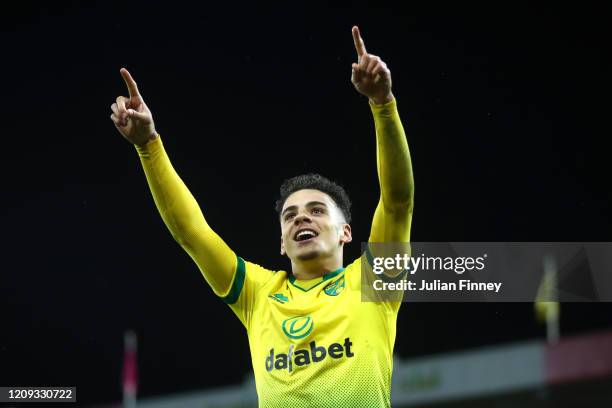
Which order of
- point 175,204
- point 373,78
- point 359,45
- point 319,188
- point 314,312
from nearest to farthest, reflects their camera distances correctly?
1. point 373,78
2. point 359,45
3. point 314,312
4. point 175,204
5. point 319,188

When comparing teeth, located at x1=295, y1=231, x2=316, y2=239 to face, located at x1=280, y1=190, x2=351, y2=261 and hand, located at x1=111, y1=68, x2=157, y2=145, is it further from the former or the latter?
hand, located at x1=111, y1=68, x2=157, y2=145

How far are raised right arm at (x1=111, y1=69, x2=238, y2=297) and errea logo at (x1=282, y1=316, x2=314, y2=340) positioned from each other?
458mm

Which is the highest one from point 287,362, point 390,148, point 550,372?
point 550,372

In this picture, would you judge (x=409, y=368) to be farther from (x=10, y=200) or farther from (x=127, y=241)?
(x=10, y=200)

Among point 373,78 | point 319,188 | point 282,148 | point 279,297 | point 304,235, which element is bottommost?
point 279,297

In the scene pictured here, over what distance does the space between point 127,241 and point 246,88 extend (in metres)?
4.44

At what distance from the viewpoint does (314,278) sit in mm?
4754

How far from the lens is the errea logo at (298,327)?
4.35m

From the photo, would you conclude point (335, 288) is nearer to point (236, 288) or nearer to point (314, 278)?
point (314, 278)

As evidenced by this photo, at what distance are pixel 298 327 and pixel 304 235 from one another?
1.79ft

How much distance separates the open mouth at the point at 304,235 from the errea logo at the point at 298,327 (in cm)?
46

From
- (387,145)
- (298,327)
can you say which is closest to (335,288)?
(298,327)

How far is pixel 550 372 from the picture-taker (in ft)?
47.0

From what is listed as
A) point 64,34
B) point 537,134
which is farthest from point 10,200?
point 537,134
